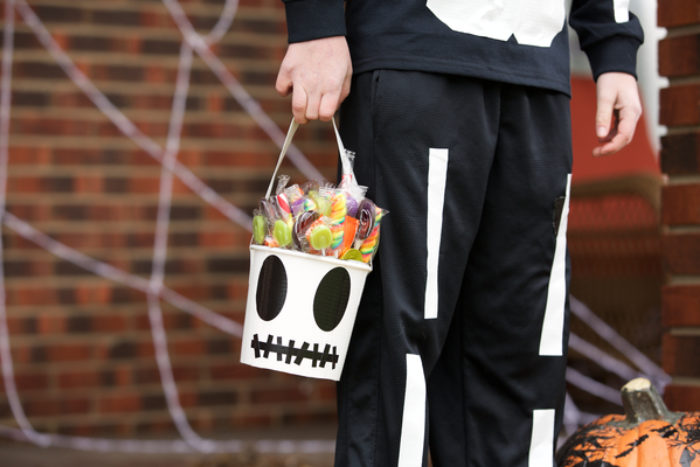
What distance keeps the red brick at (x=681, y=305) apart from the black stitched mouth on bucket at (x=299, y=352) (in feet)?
2.92

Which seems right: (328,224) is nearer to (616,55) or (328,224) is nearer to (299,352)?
(299,352)

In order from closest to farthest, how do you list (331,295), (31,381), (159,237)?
1. (331,295)
2. (31,381)
3. (159,237)

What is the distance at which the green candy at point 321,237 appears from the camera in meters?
1.32

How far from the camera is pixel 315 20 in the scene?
4.40ft

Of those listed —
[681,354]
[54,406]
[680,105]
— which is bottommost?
[54,406]

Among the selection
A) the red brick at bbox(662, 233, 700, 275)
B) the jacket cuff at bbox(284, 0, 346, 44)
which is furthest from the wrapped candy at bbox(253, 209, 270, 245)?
the red brick at bbox(662, 233, 700, 275)

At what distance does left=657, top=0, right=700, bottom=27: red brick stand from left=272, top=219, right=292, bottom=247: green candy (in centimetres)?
103

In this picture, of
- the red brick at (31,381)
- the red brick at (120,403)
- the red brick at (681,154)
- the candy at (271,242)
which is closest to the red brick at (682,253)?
the red brick at (681,154)

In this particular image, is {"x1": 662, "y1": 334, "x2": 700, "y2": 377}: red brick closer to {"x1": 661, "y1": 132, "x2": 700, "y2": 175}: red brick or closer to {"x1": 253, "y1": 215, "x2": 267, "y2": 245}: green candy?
{"x1": 661, "y1": 132, "x2": 700, "y2": 175}: red brick

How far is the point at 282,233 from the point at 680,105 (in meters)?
0.98

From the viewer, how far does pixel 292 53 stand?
135cm

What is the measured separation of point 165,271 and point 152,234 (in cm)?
13

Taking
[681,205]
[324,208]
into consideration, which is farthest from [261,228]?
[681,205]

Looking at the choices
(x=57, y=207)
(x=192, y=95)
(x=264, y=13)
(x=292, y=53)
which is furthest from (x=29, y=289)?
(x=292, y=53)
